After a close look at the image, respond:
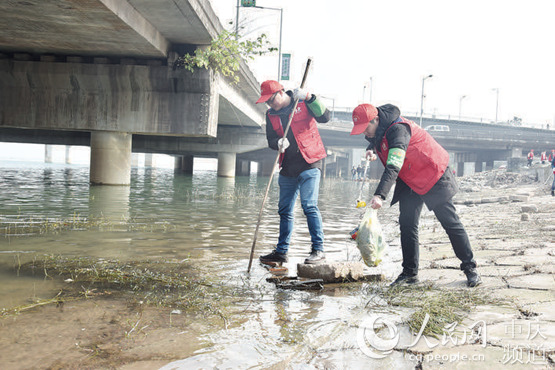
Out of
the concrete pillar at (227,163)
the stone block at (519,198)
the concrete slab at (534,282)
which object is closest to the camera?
the concrete slab at (534,282)

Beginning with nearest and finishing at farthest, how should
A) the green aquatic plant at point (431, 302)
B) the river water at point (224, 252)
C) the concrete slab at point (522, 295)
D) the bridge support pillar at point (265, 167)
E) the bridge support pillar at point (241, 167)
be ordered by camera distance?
1. the river water at point (224, 252)
2. the green aquatic plant at point (431, 302)
3. the concrete slab at point (522, 295)
4. the bridge support pillar at point (241, 167)
5. the bridge support pillar at point (265, 167)

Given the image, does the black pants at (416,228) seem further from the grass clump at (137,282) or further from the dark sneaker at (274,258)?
the grass clump at (137,282)

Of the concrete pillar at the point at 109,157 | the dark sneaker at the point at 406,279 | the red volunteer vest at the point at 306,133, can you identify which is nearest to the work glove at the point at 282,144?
the red volunteer vest at the point at 306,133

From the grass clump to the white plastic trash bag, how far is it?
1.22 meters

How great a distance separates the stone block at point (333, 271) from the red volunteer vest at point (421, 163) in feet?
2.92

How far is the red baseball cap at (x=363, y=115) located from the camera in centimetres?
385

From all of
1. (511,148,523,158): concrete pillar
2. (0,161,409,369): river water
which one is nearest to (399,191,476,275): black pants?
(0,161,409,369): river water

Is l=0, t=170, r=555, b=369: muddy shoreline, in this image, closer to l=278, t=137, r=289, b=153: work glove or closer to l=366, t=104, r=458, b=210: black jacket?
l=366, t=104, r=458, b=210: black jacket

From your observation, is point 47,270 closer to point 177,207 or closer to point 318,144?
point 318,144

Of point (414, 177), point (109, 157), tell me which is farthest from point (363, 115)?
point (109, 157)

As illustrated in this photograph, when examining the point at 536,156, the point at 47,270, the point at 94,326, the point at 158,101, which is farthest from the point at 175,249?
the point at 536,156

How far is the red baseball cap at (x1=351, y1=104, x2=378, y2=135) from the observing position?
12.6 ft

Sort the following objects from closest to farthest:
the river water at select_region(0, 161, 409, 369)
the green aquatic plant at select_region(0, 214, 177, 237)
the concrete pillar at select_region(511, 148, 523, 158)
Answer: the river water at select_region(0, 161, 409, 369) → the green aquatic plant at select_region(0, 214, 177, 237) → the concrete pillar at select_region(511, 148, 523, 158)

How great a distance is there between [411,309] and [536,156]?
63.1m
